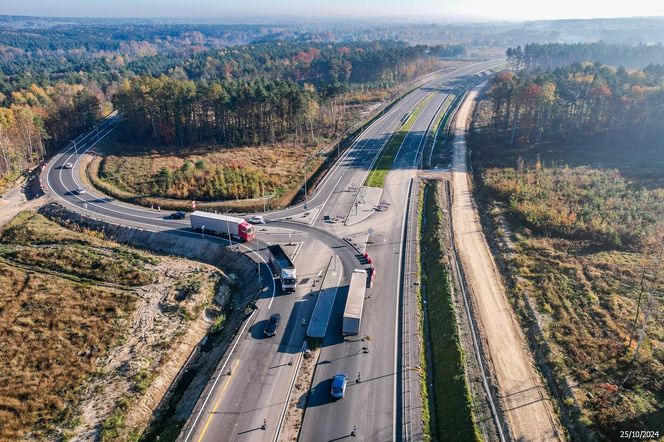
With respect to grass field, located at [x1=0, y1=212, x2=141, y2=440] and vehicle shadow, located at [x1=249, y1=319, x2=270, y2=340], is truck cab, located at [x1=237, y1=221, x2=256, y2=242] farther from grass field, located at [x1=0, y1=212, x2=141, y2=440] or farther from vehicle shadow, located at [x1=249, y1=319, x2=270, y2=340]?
vehicle shadow, located at [x1=249, y1=319, x2=270, y2=340]

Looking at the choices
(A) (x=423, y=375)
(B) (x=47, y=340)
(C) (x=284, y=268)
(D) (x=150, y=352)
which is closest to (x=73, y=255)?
(B) (x=47, y=340)

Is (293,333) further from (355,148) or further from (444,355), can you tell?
(355,148)

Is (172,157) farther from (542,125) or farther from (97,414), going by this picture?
(542,125)

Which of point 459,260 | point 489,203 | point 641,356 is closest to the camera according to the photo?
point 641,356

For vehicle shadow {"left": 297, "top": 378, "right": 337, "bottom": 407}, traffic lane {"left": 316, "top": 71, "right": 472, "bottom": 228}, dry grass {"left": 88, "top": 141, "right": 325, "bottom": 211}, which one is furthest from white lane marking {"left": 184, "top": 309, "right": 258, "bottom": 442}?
dry grass {"left": 88, "top": 141, "right": 325, "bottom": 211}

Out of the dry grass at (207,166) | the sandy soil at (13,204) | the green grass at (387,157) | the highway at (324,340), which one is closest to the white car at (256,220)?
the highway at (324,340)

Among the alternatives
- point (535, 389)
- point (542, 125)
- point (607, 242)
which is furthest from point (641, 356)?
point (542, 125)
